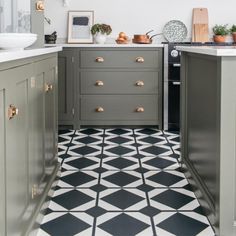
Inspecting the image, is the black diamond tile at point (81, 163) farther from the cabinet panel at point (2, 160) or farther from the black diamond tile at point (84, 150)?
the cabinet panel at point (2, 160)

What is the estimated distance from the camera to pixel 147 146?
450 cm

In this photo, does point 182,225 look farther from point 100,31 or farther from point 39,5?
point 100,31

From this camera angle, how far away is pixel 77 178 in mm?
3447

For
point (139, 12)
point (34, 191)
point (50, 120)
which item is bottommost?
point (34, 191)

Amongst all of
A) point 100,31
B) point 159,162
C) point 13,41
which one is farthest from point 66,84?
point 13,41

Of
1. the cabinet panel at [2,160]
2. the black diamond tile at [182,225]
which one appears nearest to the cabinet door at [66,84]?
the black diamond tile at [182,225]

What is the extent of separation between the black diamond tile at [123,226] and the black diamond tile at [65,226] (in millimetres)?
118

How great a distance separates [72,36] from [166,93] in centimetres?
142

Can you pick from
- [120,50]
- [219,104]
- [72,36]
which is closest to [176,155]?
[120,50]

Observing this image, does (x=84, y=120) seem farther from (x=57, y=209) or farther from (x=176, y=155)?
(x=57, y=209)

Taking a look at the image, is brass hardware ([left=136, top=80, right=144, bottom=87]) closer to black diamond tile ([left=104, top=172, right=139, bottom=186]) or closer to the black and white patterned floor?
the black and white patterned floor

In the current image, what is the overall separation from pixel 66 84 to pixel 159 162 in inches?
73.6

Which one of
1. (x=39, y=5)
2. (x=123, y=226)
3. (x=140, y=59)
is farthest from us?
(x=140, y=59)

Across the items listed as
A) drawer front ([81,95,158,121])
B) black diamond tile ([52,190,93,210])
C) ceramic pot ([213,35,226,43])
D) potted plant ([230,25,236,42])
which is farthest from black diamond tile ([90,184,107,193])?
potted plant ([230,25,236,42])
